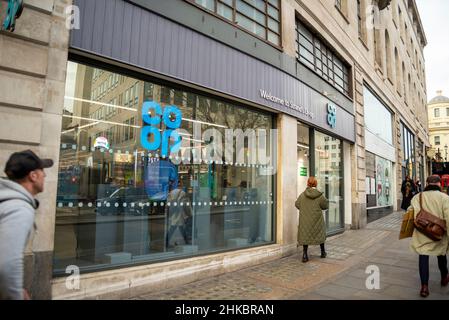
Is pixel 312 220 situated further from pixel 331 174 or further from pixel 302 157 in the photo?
pixel 331 174

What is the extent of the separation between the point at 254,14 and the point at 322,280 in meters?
5.82

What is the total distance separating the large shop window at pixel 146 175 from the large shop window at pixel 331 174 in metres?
3.69

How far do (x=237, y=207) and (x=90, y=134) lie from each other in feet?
11.2

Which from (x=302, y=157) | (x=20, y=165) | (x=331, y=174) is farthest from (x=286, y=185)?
(x=20, y=165)

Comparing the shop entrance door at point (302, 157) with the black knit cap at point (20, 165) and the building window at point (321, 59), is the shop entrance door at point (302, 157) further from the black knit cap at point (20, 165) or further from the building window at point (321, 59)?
the black knit cap at point (20, 165)

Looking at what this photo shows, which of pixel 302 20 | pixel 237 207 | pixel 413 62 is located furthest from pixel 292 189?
pixel 413 62

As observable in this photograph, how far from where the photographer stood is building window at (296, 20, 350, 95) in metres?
9.38

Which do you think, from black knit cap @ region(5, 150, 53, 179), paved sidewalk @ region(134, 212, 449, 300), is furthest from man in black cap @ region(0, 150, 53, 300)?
Result: paved sidewalk @ region(134, 212, 449, 300)

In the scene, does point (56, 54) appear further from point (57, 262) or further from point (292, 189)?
point (292, 189)

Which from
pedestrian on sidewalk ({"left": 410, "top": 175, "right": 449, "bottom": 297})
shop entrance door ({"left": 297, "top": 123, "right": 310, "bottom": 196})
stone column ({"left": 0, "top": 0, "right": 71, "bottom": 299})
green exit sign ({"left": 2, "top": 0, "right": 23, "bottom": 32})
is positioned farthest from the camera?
shop entrance door ({"left": 297, "top": 123, "right": 310, "bottom": 196})

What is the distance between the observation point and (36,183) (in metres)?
2.20

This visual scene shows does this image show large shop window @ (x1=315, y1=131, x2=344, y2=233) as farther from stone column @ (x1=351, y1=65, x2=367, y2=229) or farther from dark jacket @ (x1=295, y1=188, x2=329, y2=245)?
dark jacket @ (x1=295, y1=188, x2=329, y2=245)

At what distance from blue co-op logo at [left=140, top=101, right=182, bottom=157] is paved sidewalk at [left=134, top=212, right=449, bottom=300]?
2.32 meters

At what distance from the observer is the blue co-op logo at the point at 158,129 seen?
5.52 metres
